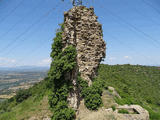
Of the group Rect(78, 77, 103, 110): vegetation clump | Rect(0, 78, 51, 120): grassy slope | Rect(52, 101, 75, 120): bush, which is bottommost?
Rect(0, 78, 51, 120): grassy slope

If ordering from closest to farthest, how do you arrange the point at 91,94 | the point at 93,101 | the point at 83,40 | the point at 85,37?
the point at 93,101
the point at 91,94
the point at 83,40
the point at 85,37

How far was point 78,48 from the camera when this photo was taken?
1620 centimetres

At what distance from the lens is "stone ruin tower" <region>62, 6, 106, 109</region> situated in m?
15.1

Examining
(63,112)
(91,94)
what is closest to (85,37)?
(91,94)

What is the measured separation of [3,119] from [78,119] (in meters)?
18.2

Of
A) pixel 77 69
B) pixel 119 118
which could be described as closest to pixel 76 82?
pixel 77 69

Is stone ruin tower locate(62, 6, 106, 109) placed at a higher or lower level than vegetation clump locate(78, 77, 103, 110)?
higher

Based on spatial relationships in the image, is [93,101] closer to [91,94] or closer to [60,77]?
[91,94]

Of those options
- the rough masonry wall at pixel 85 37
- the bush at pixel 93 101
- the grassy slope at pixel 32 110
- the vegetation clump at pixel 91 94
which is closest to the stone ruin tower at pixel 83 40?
the rough masonry wall at pixel 85 37

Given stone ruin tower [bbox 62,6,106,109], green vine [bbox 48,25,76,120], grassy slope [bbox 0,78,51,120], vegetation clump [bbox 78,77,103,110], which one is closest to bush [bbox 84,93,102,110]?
vegetation clump [bbox 78,77,103,110]

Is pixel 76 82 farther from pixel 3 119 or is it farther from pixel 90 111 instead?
pixel 3 119

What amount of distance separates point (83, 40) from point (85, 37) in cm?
63

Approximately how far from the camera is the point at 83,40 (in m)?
16.5

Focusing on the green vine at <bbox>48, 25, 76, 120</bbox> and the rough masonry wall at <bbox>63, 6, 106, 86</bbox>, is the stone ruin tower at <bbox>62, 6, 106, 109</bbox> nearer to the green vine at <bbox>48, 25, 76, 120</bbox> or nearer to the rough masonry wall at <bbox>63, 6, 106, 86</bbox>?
the rough masonry wall at <bbox>63, 6, 106, 86</bbox>
